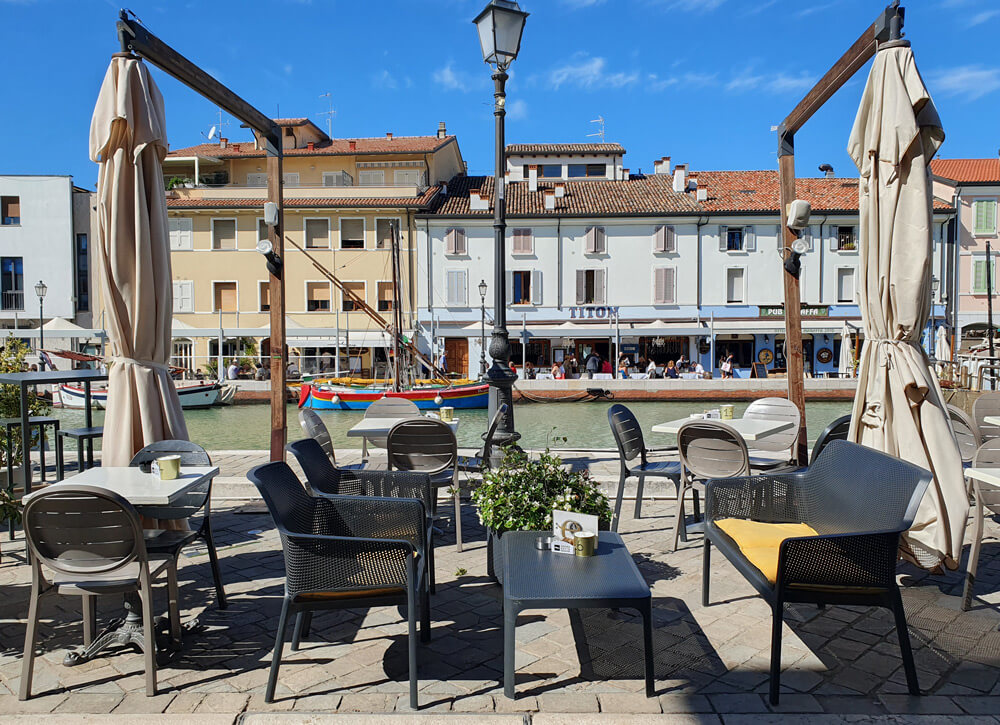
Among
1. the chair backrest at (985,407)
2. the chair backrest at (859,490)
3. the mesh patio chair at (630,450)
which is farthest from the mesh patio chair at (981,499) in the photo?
the chair backrest at (985,407)

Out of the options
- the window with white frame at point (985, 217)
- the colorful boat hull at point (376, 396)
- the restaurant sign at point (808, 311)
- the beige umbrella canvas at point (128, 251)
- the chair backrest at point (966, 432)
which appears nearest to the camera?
the beige umbrella canvas at point (128, 251)

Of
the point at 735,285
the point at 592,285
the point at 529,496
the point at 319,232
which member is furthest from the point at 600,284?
the point at 529,496

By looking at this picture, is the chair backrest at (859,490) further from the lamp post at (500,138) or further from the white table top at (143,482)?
the white table top at (143,482)

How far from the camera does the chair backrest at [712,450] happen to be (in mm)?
4770

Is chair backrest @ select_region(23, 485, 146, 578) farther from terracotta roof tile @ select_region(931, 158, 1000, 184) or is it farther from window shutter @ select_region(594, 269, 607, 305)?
terracotta roof tile @ select_region(931, 158, 1000, 184)

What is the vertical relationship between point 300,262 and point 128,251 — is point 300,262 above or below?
above

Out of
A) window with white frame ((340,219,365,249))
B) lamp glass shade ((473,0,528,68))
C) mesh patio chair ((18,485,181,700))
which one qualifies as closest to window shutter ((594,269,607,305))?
window with white frame ((340,219,365,249))

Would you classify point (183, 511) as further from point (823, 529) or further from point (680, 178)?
point (680, 178)

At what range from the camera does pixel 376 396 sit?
2319 centimetres

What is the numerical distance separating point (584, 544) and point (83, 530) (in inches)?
79.8

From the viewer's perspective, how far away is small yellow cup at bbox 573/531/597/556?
3176mm

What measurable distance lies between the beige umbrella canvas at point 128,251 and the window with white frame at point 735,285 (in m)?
28.8

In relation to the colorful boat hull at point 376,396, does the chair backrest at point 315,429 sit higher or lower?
higher

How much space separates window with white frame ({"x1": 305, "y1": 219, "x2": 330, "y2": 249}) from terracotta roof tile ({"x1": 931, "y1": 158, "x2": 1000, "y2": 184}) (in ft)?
87.1
